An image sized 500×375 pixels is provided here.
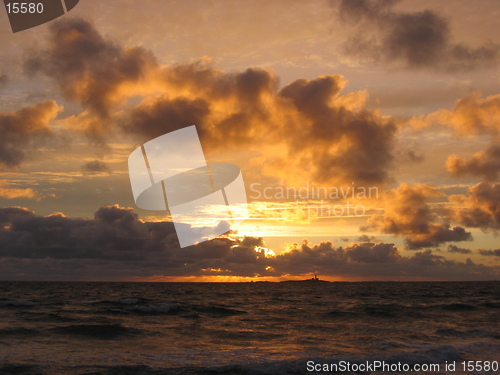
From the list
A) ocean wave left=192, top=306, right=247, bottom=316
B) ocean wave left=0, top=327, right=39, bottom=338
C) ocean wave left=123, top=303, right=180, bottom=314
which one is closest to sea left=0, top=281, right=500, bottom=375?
ocean wave left=0, top=327, right=39, bottom=338

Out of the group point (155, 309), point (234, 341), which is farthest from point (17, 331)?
point (155, 309)

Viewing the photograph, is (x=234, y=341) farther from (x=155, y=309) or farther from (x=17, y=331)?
(x=155, y=309)

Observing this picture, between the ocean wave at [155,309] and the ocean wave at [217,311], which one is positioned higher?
the ocean wave at [155,309]

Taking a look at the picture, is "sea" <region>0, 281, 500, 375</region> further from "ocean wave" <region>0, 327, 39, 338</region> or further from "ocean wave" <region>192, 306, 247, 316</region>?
"ocean wave" <region>192, 306, 247, 316</region>

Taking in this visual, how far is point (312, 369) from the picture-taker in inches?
656

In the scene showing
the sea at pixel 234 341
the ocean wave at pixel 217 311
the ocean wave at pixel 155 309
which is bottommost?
the ocean wave at pixel 217 311

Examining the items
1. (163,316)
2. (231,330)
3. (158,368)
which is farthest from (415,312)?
(158,368)

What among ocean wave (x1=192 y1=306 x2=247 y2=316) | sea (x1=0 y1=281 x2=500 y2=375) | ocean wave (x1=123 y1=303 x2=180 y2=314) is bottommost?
ocean wave (x1=192 y1=306 x2=247 y2=316)

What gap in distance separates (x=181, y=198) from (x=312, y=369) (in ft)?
38.7

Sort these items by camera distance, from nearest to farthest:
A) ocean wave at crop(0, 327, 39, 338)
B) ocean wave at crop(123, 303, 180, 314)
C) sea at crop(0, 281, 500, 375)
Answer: sea at crop(0, 281, 500, 375) < ocean wave at crop(0, 327, 39, 338) < ocean wave at crop(123, 303, 180, 314)

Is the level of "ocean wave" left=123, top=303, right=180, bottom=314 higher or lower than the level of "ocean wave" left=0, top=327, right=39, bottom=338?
lower

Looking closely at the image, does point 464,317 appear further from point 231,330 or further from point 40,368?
point 40,368

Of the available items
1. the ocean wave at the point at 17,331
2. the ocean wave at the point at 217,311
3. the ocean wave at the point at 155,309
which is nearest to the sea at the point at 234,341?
the ocean wave at the point at 17,331

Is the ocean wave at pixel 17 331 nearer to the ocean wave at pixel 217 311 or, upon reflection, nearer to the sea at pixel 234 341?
the sea at pixel 234 341
